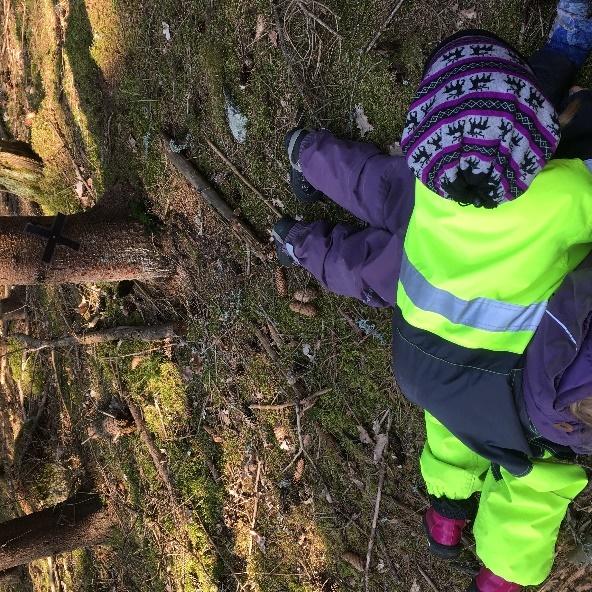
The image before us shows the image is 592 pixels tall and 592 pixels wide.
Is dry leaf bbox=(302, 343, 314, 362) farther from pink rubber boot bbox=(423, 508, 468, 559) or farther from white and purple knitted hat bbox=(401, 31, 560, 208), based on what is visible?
white and purple knitted hat bbox=(401, 31, 560, 208)

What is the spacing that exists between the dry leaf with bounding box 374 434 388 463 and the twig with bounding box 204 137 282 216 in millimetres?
1601

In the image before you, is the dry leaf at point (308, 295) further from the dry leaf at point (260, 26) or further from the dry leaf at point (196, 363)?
the dry leaf at point (260, 26)

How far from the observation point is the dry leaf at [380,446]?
3.57 metres

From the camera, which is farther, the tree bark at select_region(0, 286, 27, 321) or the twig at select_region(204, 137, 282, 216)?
the tree bark at select_region(0, 286, 27, 321)

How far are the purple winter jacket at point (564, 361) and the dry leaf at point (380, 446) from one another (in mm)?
1502

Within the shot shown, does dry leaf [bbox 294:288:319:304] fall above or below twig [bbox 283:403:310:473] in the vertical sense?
above

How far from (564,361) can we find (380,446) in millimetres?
1850

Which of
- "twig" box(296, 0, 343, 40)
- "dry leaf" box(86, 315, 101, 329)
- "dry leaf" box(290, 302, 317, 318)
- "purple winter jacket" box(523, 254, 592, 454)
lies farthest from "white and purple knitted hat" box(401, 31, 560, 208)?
"dry leaf" box(86, 315, 101, 329)

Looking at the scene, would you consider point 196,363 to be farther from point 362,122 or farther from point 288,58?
point 288,58

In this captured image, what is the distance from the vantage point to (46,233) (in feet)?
11.0

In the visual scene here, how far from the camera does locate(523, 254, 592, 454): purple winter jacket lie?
1.91 meters

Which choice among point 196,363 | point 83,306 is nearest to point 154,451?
point 196,363

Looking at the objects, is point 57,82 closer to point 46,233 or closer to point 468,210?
point 46,233

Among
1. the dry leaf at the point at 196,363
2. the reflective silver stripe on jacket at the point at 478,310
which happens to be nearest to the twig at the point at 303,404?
the dry leaf at the point at 196,363
